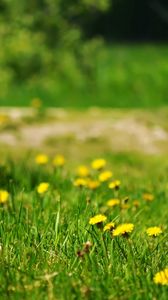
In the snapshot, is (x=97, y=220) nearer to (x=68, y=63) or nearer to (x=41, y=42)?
(x=41, y=42)

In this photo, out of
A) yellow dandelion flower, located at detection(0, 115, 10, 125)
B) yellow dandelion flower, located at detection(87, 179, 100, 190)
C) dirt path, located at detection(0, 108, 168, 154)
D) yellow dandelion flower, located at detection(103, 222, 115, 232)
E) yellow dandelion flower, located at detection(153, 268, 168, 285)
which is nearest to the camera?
yellow dandelion flower, located at detection(153, 268, 168, 285)

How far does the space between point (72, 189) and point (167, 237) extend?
1.51 metres

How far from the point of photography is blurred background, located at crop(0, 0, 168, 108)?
767 centimetres

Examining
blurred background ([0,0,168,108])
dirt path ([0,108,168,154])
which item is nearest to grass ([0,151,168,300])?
dirt path ([0,108,168,154])

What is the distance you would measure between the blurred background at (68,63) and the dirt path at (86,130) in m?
0.42

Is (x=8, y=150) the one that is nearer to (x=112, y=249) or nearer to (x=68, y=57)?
(x=68, y=57)

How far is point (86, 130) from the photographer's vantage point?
305 inches

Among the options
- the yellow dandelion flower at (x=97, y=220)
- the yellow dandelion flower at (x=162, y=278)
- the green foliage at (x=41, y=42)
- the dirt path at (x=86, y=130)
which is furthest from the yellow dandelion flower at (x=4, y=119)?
the yellow dandelion flower at (x=162, y=278)

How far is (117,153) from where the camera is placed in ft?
22.8

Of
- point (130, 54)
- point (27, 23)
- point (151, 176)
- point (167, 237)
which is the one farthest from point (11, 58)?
point (130, 54)

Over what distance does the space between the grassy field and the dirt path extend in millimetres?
475

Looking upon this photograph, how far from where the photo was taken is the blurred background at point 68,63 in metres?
7.67

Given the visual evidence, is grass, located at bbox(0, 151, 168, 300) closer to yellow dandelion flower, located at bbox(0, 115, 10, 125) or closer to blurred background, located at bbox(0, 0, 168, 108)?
yellow dandelion flower, located at bbox(0, 115, 10, 125)

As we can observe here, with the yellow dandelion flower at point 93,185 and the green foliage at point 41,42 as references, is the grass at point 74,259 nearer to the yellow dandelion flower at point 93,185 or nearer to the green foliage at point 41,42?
the yellow dandelion flower at point 93,185
